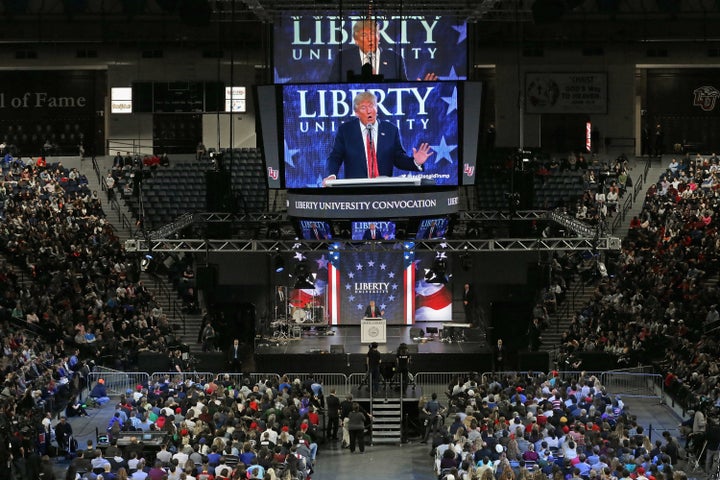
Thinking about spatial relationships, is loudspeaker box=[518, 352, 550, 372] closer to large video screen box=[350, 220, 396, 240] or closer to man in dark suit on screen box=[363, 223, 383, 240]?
large video screen box=[350, 220, 396, 240]

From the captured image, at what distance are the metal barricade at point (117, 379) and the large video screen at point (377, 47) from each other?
1083cm

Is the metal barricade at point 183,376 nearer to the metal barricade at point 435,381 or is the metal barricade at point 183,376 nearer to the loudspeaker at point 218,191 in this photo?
the metal barricade at point 435,381

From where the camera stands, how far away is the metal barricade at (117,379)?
35594mm

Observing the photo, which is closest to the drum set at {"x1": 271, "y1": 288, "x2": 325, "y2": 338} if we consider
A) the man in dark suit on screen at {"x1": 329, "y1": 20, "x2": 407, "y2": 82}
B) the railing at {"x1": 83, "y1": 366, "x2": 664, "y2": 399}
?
the railing at {"x1": 83, "y1": 366, "x2": 664, "y2": 399}

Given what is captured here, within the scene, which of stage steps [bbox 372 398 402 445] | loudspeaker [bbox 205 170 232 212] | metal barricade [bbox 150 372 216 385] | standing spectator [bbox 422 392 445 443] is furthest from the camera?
loudspeaker [bbox 205 170 232 212]

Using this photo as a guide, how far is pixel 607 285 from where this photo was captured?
41156 millimetres

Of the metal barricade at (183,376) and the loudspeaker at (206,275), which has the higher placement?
the loudspeaker at (206,275)

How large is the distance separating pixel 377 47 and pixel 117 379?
12522 mm

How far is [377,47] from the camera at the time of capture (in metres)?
40.8

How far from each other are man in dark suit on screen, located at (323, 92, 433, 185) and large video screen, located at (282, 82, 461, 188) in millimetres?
25

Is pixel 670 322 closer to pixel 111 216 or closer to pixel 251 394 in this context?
pixel 251 394

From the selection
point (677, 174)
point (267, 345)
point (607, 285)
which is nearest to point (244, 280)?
point (267, 345)

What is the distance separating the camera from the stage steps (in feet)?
105

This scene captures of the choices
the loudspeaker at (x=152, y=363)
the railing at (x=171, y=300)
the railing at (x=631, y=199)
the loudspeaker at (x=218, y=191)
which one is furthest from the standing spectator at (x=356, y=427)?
the railing at (x=631, y=199)
